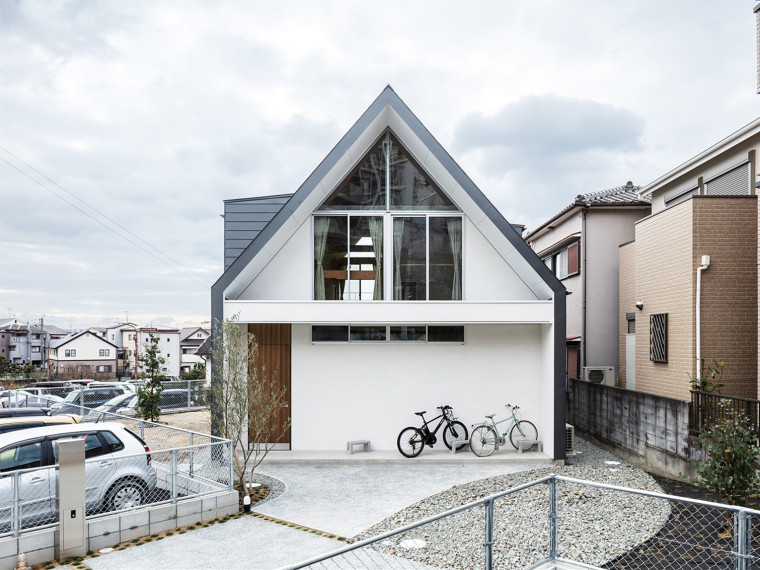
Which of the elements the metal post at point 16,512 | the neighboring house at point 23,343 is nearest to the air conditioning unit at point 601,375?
the metal post at point 16,512

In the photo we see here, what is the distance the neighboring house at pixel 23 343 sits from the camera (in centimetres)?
6812

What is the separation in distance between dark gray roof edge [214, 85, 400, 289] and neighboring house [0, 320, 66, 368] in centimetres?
7040

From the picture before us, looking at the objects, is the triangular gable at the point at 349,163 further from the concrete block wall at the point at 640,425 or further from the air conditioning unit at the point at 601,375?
the air conditioning unit at the point at 601,375

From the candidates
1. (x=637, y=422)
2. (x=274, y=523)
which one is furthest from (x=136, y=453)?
(x=637, y=422)

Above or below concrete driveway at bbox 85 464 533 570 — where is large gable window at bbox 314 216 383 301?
above

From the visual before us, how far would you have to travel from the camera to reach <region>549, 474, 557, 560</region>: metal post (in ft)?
16.6

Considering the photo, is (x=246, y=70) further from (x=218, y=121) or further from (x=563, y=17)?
(x=563, y=17)

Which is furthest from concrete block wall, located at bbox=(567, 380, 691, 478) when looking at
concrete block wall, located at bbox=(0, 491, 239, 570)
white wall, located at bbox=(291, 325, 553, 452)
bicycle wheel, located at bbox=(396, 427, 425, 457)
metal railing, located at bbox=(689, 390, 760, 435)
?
concrete block wall, located at bbox=(0, 491, 239, 570)

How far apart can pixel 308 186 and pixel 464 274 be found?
3.86 metres

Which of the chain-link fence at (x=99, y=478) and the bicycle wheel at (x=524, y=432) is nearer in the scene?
the chain-link fence at (x=99, y=478)

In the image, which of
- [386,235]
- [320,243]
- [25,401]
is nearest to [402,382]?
[386,235]

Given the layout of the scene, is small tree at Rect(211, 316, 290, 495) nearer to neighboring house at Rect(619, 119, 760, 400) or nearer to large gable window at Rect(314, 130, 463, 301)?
large gable window at Rect(314, 130, 463, 301)

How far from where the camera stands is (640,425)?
33.8ft

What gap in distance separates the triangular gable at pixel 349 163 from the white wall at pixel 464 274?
307 millimetres
